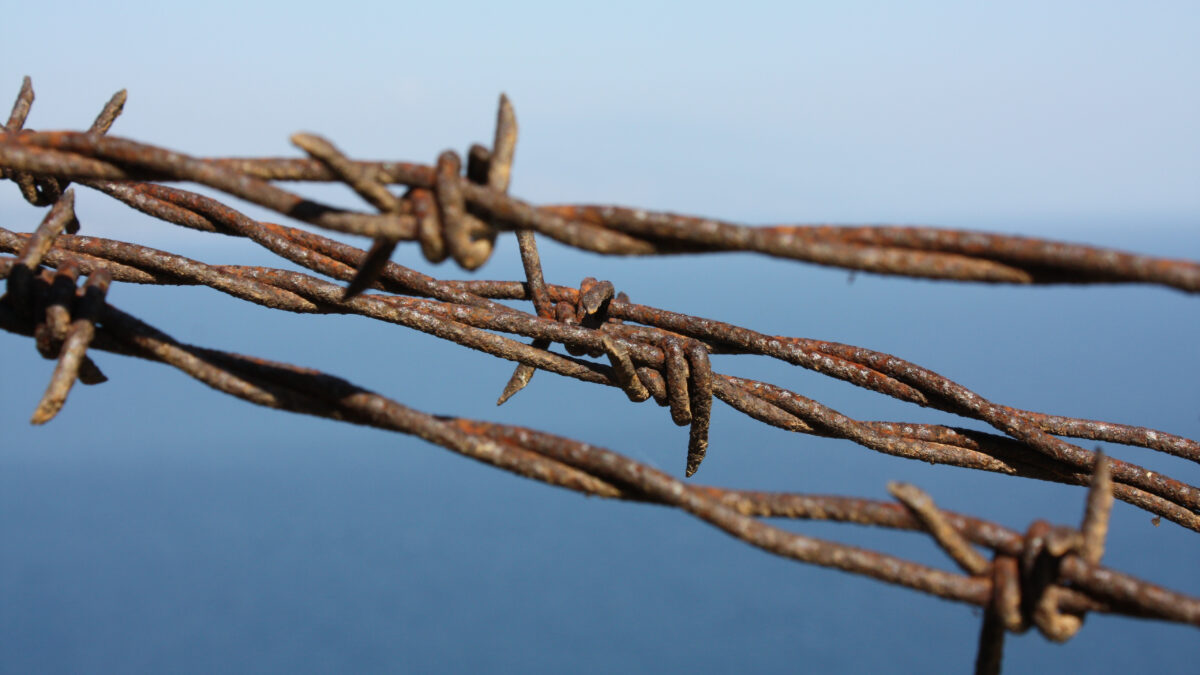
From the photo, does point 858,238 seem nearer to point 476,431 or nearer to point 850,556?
point 850,556

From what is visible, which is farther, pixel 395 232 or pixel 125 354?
pixel 125 354

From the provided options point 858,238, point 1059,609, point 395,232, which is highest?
point 858,238

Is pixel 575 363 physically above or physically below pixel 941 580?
above

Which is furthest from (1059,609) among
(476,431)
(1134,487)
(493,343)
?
(493,343)

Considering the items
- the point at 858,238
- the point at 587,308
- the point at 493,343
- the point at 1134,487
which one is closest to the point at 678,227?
the point at 858,238

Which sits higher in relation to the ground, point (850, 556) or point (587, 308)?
point (587, 308)

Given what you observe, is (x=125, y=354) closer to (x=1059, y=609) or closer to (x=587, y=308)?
(x=587, y=308)

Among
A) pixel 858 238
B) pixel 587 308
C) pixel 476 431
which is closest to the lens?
pixel 858 238

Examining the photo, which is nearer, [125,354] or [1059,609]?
[1059,609]

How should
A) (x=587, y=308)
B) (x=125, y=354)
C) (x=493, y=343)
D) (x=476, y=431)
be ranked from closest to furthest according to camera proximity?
(x=476, y=431)
(x=125, y=354)
(x=493, y=343)
(x=587, y=308)
